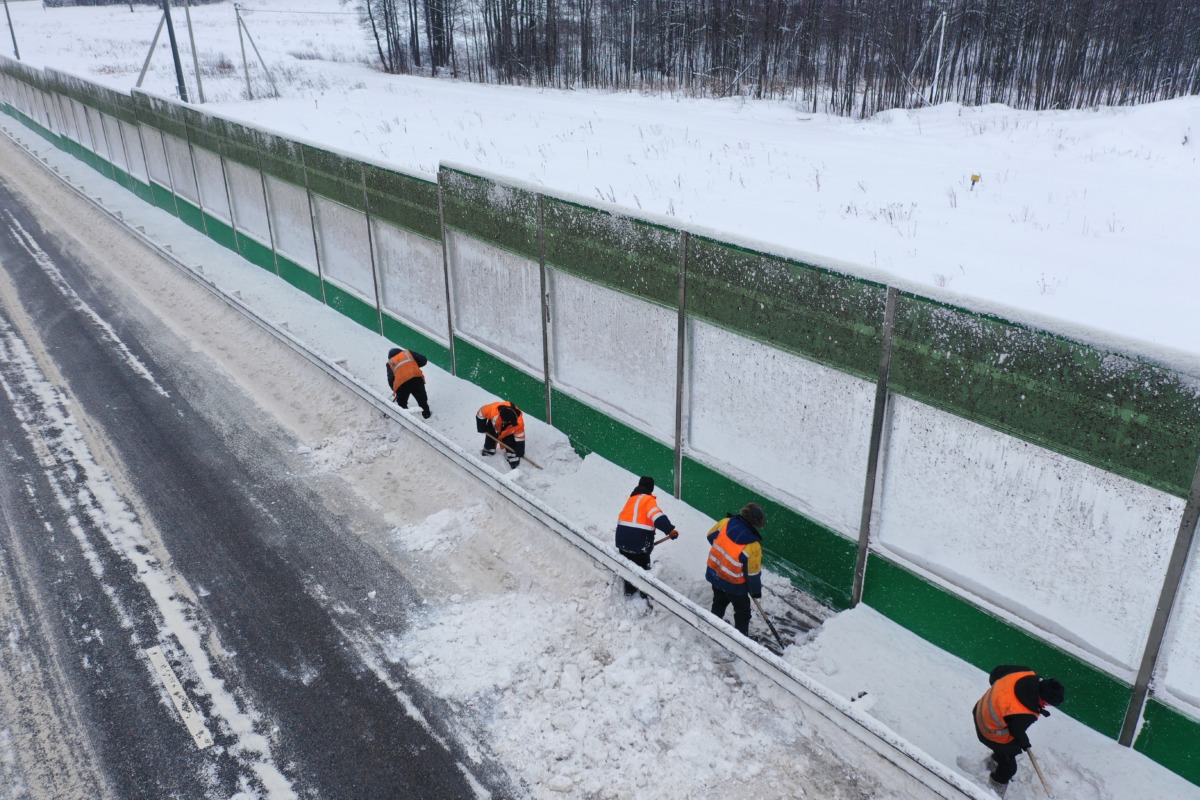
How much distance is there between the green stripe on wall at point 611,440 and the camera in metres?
8.88

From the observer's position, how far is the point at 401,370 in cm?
1041

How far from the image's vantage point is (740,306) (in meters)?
7.37

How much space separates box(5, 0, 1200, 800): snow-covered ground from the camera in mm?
5770

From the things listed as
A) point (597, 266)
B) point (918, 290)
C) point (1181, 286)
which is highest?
point (918, 290)

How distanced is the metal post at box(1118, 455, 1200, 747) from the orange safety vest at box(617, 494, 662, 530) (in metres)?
3.53

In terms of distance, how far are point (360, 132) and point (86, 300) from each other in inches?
580

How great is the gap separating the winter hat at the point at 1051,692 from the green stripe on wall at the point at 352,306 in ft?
34.8

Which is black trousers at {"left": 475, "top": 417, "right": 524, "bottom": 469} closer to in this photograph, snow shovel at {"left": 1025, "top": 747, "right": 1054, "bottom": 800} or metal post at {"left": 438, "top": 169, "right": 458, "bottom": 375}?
metal post at {"left": 438, "top": 169, "right": 458, "bottom": 375}

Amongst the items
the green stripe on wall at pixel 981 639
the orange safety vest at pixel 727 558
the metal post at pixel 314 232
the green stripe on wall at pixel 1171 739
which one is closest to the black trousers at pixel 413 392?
the metal post at pixel 314 232

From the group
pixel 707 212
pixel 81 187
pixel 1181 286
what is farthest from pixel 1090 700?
pixel 81 187

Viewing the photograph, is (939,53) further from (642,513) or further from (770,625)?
(770,625)

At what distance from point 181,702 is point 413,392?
4.97 m

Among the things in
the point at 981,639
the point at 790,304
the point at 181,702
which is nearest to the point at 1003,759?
the point at 981,639

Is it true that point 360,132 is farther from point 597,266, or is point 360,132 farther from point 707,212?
point 597,266
